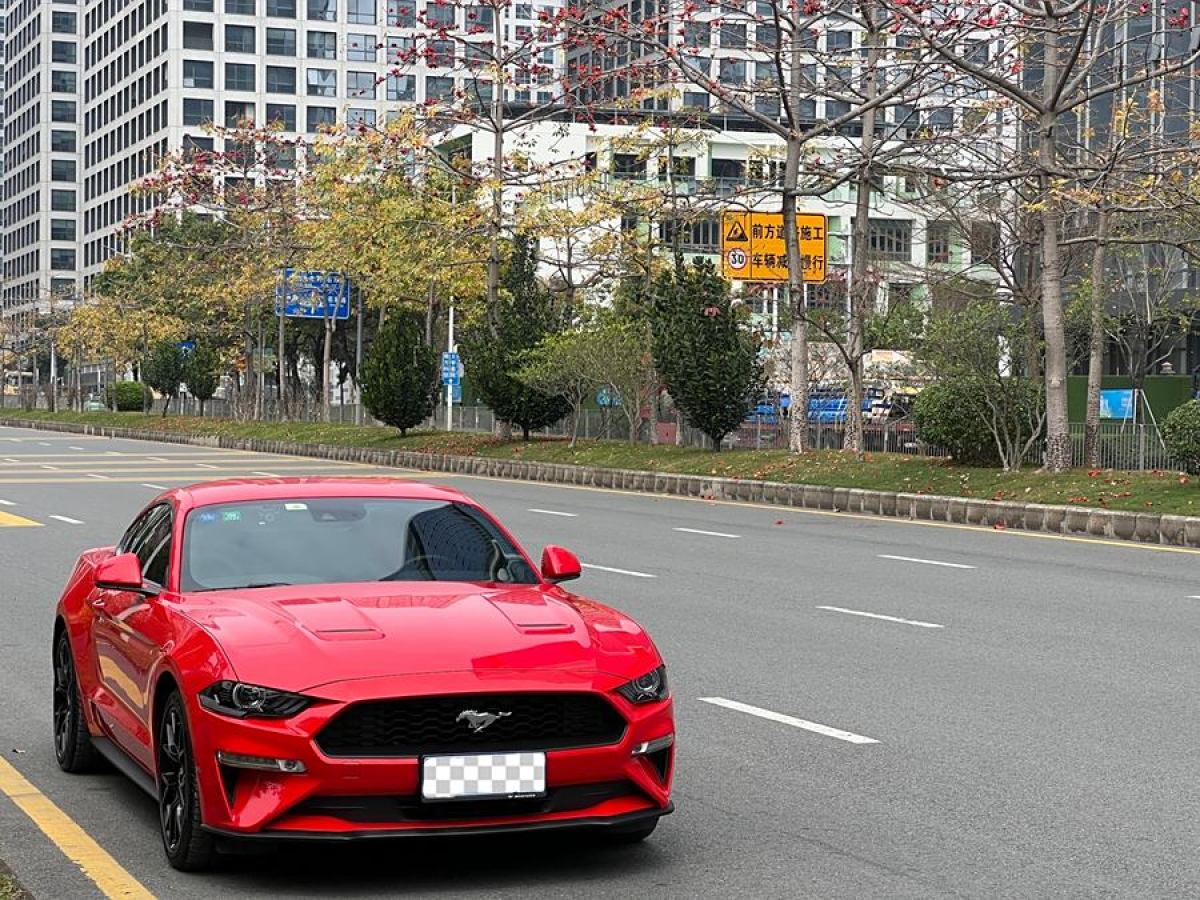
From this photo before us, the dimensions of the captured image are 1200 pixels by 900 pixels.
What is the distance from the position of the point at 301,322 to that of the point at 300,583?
79544 millimetres

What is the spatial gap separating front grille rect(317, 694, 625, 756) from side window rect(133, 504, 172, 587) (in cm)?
167

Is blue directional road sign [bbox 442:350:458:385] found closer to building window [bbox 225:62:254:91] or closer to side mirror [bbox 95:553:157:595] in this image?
side mirror [bbox 95:553:157:595]

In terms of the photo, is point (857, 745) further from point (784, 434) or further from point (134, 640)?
point (784, 434)

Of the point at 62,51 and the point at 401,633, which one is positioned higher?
the point at 62,51

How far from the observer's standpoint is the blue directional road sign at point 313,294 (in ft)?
212

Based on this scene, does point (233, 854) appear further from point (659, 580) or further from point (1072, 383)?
point (1072, 383)

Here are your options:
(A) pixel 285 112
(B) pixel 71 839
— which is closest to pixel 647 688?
(B) pixel 71 839

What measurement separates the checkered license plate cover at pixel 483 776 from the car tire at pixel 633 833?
0.43 meters

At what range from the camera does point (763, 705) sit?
10.2 m

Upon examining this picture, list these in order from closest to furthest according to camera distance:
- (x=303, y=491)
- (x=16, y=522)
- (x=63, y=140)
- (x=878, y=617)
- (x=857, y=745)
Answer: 1. (x=303, y=491)
2. (x=857, y=745)
3. (x=878, y=617)
4. (x=16, y=522)
5. (x=63, y=140)

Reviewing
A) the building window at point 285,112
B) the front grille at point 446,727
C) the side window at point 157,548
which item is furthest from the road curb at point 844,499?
the building window at point 285,112

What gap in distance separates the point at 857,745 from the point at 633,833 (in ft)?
8.08

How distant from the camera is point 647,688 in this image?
6418 millimetres

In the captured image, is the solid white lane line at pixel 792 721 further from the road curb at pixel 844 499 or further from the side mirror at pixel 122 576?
the road curb at pixel 844 499
